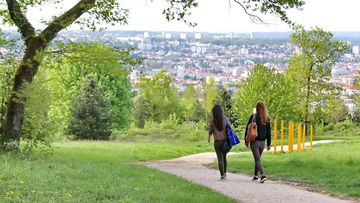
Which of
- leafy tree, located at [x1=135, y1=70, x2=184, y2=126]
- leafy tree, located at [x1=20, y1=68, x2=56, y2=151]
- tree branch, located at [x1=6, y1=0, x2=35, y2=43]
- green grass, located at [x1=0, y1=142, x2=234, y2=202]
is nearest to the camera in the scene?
green grass, located at [x1=0, y1=142, x2=234, y2=202]

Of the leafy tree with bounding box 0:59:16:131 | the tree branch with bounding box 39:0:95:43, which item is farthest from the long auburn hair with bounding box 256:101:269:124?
the leafy tree with bounding box 0:59:16:131

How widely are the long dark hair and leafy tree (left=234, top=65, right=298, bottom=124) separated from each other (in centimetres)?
3000

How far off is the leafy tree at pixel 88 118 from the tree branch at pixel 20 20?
25092 millimetres

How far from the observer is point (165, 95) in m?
81.4

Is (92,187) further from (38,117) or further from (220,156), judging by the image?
(38,117)

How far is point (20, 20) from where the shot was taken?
20641 mm

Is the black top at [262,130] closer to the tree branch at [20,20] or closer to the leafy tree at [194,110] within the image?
the tree branch at [20,20]

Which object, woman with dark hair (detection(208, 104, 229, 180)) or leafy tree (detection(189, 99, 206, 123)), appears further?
leafy tree (detection(189, 99, 206, 123))

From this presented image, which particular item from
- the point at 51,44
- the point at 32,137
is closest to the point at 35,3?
the point at 51,44

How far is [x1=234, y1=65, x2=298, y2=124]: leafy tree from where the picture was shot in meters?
44.9

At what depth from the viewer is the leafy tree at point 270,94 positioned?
4494 cm

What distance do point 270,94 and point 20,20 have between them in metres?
27.4

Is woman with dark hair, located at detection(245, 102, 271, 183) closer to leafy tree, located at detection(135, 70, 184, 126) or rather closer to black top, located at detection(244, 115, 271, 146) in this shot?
black top, located at detection(244, 115, 271, 146)

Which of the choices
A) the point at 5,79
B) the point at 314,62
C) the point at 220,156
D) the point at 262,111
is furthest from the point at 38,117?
the point at 314,62
